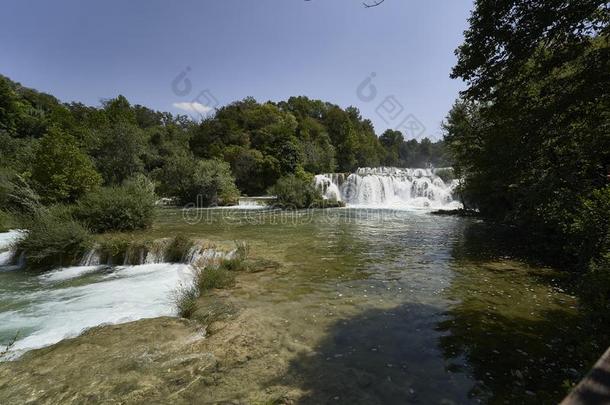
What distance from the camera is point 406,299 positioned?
21.6 feet

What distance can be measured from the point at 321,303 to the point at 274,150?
1557 inches

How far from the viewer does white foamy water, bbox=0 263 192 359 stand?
18.9ft

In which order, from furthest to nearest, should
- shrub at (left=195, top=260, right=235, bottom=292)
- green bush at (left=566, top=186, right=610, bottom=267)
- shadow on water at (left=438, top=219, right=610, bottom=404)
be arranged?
shrub at (left=195, top=260, right=235, bottom=292)
green bush at (left=566, top=186, right=610, bottom=267)
shadow on water at (left=438, top=219, right=610, bottom=404)

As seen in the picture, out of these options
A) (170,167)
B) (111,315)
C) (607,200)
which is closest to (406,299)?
(607,200)

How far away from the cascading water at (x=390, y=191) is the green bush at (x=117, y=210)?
20005mm

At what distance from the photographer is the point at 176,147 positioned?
4894 centimetres

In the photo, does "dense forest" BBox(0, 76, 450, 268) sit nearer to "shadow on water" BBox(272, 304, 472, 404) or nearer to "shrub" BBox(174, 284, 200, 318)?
"shrub" BBox(174, 284, 200, 318)

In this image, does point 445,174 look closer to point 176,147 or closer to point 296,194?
point 296,194

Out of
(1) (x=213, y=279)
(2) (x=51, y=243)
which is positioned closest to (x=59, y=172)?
(2) (x=51, y=243)

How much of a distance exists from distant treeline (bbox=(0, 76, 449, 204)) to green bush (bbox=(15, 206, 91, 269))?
9315 mm

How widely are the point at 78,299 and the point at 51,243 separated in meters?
3.90

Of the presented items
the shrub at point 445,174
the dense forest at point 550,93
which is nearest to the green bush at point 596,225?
the dense forest at point 550,93

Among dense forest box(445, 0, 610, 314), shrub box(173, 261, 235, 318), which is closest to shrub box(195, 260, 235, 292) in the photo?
shrub box(173, 261, 235, 318)

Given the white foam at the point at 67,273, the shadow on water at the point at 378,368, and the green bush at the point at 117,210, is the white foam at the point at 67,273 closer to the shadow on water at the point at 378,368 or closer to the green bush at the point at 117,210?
the green bush at the point at 117,210
